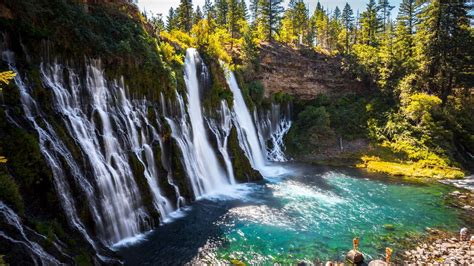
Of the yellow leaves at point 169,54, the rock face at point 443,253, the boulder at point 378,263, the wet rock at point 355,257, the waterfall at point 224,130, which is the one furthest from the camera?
the waterfall at point 224,130

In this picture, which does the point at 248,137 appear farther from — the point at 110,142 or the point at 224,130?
the point at 110,142

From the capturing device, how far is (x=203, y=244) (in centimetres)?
1510

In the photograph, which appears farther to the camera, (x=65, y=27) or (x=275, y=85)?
(x=275, y=85)

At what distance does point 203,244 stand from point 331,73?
37.2 metres

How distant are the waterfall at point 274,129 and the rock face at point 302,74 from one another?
10.6 feet

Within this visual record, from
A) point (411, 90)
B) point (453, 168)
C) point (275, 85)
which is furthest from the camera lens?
point (275, 85)

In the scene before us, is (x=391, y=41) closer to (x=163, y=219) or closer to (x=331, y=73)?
(x=331, y=73)

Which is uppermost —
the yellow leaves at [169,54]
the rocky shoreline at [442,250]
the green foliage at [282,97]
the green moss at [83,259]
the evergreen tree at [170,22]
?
the evergreen tree at [170,22]

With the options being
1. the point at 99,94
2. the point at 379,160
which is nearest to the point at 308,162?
the point at 379,160

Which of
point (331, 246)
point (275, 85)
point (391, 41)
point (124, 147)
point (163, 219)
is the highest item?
point (391, 41)

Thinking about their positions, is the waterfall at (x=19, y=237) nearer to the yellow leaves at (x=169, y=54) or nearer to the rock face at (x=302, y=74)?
the yellow leaves at (x=169, y=54)

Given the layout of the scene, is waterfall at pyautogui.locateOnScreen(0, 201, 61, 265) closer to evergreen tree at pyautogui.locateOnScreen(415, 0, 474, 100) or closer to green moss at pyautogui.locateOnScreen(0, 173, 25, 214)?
green moss at pyautogui.locateOnScreen(0, 173, 25, 214)

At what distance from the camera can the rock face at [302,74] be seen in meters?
42.6

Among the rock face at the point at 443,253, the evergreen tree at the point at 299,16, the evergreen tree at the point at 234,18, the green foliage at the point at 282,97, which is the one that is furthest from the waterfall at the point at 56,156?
the evergreen tree at the point at 299,16
